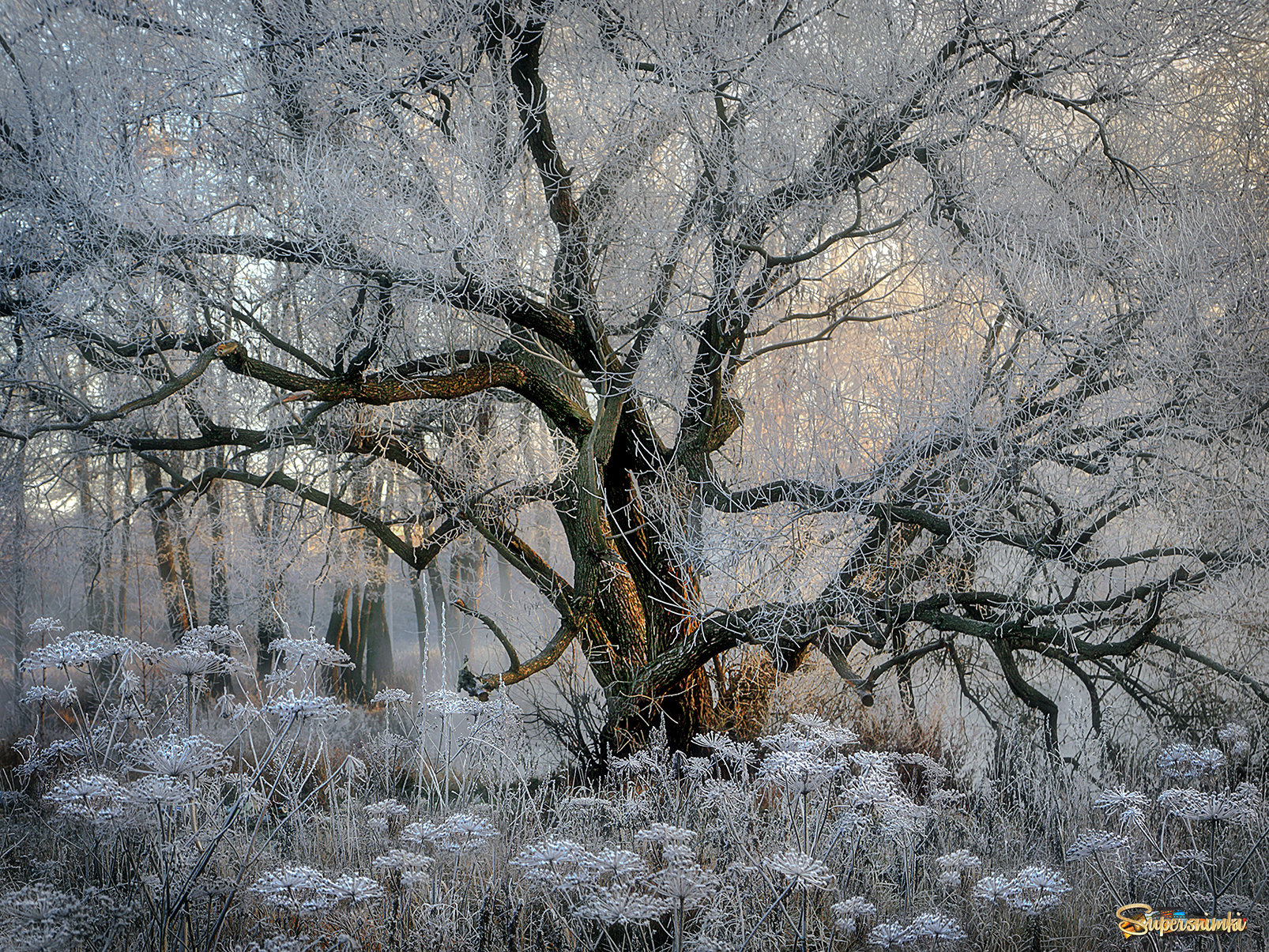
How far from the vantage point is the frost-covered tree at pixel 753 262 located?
4281 mm

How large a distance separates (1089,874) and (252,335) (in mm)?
6466

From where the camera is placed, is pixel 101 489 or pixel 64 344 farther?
pixel 101 489

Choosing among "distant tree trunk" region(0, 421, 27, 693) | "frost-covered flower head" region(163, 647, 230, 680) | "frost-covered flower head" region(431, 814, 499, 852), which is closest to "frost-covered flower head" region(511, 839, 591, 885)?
"frost-covered flower head" region(431, 814, 499, 852)

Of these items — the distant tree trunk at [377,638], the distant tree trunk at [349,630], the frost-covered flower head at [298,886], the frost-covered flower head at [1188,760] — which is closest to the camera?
the frost-covered flower head at [298,886]

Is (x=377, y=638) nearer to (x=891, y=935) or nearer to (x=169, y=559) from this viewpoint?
(x=169, y=559)

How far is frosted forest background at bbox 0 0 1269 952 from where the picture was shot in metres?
3.27

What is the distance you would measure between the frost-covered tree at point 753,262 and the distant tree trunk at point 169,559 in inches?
160

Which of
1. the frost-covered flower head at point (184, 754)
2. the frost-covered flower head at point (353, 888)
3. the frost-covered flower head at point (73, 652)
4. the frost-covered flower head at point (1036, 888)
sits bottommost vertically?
the frost-covered flower head at point (1036, 888)

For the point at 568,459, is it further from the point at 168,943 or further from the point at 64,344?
the point at 168,943

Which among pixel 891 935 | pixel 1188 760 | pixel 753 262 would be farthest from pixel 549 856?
pixel 753 262

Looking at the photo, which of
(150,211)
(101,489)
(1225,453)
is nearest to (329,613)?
(101,489)

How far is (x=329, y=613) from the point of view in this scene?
1345 centimetres

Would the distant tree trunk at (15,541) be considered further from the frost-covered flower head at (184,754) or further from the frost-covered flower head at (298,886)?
the frost-covered flower head at (298,886)

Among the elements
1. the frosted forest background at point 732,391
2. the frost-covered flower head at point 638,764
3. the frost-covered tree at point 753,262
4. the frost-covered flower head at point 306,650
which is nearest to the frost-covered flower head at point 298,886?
the frosted forest background at point 732,391
